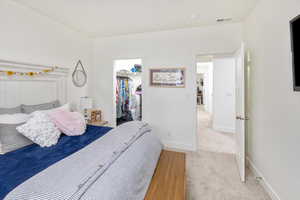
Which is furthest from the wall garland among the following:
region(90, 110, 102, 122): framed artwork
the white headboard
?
region(90, 110, 102, 122): framed artwork

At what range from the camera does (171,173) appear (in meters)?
1.53

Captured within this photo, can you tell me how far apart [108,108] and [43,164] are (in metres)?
2.48

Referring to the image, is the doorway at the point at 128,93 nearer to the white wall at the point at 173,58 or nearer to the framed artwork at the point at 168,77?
the white wall at the point at 173,58

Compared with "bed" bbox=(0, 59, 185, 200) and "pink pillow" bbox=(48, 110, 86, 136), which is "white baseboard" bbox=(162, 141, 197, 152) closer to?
"bed" bbox=(0, 59, 185, 200)

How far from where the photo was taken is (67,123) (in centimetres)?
197

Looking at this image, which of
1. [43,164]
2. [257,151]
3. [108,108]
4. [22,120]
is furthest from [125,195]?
[108,108]

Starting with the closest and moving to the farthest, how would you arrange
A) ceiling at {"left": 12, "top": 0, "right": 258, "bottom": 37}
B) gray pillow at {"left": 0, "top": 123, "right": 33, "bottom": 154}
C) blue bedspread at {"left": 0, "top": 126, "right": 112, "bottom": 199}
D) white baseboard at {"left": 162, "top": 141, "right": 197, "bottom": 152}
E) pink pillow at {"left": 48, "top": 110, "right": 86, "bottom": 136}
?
blue bedspread at {"left": 0, "top": 126, "right": 112, "bottom": 199} < gray pillow at {"left": 0, "top": 123, "right": 33, "bottom": 154} < pink pillow at {"left": 48, "top": 110, "right": 86, "bottom": 136} < ceiling at {"left": 12, "top": 0, "right": 258, "bottom": 37} < white baseboard at {"left": 162, "top": 141, "right": 197, "bottom": 152}

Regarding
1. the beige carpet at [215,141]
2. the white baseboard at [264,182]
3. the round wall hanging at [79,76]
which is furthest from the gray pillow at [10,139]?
the beige carpet at [215,141]

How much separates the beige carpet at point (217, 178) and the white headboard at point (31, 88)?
2.81 m

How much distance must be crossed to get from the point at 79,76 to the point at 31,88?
1.13m

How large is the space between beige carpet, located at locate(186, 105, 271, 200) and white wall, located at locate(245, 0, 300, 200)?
0.91ft

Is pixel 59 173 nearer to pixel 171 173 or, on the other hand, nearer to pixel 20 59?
pixel 171 173

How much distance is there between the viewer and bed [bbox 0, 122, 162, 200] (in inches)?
34.6

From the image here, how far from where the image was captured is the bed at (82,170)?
34.6 inches
